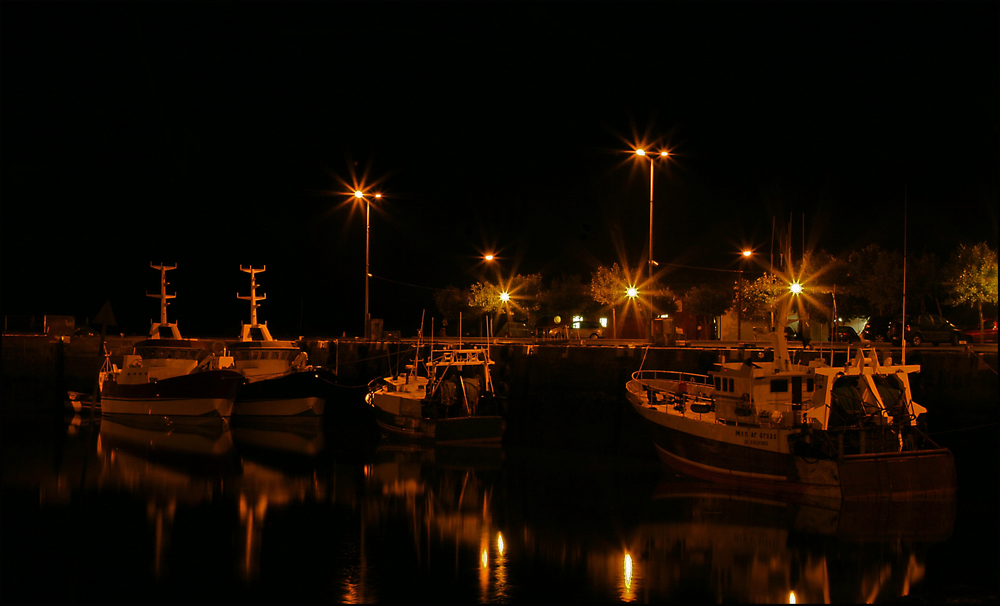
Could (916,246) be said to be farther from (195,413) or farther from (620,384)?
(195,413)

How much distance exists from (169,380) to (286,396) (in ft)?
17.0

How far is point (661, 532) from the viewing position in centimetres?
1644

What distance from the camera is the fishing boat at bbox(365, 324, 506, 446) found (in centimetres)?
2648

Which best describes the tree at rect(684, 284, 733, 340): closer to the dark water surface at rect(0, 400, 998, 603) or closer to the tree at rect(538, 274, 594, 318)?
the tree at rect(538, 274, 594, 318)

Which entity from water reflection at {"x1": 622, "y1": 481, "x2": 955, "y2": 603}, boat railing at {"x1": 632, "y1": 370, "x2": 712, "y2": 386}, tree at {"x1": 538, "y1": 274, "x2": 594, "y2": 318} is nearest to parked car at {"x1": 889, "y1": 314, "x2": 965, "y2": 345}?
boat railing at {"x1": 632, "y1": 370, "x2": 712, "y2": 386}

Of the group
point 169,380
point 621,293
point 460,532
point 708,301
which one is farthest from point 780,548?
point 621,293

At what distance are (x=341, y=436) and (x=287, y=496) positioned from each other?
35.7ft

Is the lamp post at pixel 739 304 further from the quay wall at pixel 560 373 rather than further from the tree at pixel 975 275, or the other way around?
the tree at pixel 975 275

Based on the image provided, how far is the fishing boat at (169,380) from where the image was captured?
107 ft

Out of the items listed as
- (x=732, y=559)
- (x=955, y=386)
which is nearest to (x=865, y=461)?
(x=732, y=559)

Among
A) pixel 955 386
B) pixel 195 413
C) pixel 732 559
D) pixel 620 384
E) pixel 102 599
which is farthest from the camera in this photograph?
pixel 195 413

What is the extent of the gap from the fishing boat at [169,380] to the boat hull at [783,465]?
65.5 feet

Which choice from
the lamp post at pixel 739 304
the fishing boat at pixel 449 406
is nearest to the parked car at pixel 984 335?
the lamp post at pixel 739 304

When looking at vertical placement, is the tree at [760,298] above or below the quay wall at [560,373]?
above
